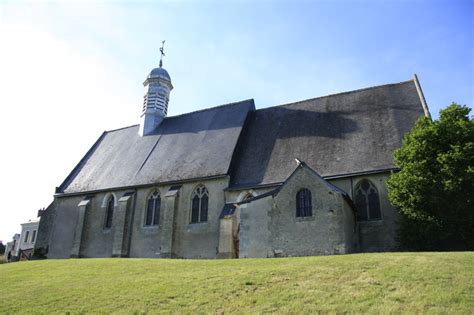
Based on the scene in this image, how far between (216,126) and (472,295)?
68.7ft

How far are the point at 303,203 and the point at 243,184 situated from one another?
487cm

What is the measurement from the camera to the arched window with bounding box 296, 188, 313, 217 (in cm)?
1780

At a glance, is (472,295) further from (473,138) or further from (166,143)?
(166,143)

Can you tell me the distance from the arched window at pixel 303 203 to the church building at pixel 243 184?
0.05 metres

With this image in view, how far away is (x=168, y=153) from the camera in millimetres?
27406

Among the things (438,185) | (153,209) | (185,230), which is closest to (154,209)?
(153,209)

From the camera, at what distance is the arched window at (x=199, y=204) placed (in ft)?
75.8

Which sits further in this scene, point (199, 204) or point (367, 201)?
point (199, 204)

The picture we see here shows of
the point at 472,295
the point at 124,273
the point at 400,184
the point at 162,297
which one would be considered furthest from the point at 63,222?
the point at 472,295

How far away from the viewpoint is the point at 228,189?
73.0 ft

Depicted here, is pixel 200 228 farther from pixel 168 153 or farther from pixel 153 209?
pixel 168 153

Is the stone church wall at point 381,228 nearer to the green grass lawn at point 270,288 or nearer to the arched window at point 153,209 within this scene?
the green grass lawn at point 270,288

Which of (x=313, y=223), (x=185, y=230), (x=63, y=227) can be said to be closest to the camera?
(x=313, y=223)

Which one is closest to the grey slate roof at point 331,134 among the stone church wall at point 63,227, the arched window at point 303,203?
the arched window at point 303,203
